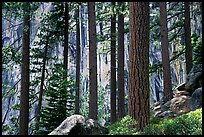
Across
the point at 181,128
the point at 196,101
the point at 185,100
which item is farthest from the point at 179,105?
the point at 181,128

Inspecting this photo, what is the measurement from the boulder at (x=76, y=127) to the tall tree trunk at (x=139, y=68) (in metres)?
0.87

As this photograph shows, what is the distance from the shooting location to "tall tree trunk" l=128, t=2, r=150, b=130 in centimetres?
605

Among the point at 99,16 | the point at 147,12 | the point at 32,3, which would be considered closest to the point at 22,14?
the point at 32,3

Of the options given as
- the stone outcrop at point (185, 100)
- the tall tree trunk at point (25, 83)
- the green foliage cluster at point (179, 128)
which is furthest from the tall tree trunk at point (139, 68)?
the tall tree trunk at point (25, 83)

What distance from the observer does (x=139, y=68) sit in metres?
6.07

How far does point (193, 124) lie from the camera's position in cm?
512

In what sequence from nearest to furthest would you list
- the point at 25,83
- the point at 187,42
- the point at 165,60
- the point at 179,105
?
the point at 179,105 < the point at 165,60 < the point at 25,83 < the point at 187,42

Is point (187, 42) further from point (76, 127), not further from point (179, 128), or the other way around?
point (179, 128)

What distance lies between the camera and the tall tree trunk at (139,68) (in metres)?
6.05

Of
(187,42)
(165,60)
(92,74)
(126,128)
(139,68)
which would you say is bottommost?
(126,128)

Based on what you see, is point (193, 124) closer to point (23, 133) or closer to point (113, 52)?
point (23, 133)

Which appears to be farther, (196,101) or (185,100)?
(185,100)

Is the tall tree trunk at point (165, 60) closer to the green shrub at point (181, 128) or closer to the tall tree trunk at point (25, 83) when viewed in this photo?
the tall tree trunk at point (25, 83)

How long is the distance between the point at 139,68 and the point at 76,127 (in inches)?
67.1
